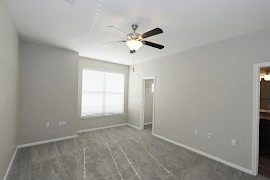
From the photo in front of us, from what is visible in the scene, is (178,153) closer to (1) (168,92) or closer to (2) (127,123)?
(1) (168,92)

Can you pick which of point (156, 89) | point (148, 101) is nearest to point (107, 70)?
point (156, 89)

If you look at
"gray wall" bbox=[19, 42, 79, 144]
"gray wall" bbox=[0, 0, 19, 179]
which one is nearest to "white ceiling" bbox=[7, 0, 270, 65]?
"gray wall" bbox=[0, 0, 19, 179]

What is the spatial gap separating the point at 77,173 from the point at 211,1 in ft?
11.4

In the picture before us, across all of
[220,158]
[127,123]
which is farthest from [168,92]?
[127,123]

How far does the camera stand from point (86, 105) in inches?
190

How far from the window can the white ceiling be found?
2.03 m

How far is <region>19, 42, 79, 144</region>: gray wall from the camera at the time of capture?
3.38m

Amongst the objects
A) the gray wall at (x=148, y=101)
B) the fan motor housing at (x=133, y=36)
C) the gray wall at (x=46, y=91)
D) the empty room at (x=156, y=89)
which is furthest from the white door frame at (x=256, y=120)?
the gray wall at (x=46, y=91)

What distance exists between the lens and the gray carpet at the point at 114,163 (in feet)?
7.63

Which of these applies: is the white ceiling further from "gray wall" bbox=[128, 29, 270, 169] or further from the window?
the window

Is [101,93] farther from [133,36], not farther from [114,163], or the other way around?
[133,36]

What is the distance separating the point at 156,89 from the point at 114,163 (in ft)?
8.93

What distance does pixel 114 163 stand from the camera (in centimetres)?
272

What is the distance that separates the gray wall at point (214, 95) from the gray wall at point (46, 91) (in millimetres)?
2925
